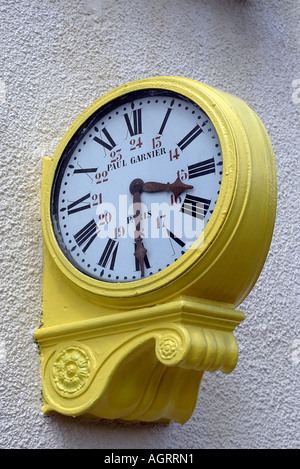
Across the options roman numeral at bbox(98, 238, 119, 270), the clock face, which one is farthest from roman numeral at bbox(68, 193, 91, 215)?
roman numeral at bbox(98, 238, 119, 270)

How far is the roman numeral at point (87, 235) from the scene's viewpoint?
73.8 inches

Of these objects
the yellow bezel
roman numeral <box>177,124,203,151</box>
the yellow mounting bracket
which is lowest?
the yellow mounting bracket

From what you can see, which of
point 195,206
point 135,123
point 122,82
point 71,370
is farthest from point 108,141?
point 71,370

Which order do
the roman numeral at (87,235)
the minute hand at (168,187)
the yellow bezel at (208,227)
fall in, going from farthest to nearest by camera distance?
the roman numeral at (87,235), the minute hand at (168,187), the yellow bezel at (208,227)

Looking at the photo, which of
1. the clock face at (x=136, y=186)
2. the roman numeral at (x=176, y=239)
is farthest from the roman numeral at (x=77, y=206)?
the roman numeral at (x=176, y=239)

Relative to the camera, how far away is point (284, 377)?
2.41 metres

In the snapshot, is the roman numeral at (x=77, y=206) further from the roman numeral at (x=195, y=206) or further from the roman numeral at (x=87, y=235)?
the roman numeral at (x=195, y=206)

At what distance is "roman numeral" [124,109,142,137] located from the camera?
190 centimetres

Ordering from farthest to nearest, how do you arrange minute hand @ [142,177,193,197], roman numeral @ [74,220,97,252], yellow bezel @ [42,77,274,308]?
roman numeral @ [74,220,97,252]
minute hand @ [142,177,193,197]
yellow bezel @ [42,77,274,308]

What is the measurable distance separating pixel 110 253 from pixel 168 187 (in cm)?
22

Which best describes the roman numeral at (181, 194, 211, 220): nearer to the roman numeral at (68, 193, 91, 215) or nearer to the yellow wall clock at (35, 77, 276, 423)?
the yellow wall clock at (35, 77, 276, 423)

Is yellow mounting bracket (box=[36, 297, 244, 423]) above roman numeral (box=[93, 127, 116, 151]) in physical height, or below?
below

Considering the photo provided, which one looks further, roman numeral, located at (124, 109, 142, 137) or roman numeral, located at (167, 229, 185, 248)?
roman numeral, located at (124, 109, 142, 137)
